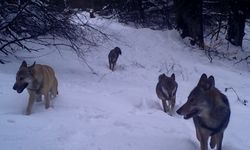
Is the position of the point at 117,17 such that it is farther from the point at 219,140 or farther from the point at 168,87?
the point at 219,140

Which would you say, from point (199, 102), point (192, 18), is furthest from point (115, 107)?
point (192, 18)

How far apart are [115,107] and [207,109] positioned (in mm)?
3418

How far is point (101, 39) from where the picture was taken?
19.6m

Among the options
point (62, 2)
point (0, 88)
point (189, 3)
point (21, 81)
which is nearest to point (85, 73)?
point (62, 2)

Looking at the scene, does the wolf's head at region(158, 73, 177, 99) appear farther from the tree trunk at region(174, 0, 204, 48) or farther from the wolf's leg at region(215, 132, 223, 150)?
the tree trunk at region(174, 0, 204, 48)

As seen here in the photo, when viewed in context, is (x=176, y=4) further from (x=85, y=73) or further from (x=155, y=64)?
(x=85, y=73)

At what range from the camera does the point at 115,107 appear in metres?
10.1

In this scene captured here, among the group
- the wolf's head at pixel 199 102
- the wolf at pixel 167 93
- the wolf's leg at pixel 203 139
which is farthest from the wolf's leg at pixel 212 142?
the wolf at pixel 167 93

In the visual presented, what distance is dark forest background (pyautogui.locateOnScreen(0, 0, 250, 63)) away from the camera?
1416cm

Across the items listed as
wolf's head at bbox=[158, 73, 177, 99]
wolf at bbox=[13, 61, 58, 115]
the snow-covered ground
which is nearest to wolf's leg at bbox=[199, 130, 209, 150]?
the snow-covered ground

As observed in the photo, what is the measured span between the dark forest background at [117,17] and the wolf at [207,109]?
7.50m

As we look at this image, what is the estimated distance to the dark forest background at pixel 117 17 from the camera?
14.2 m

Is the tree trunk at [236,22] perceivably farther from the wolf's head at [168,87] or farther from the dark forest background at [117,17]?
the wolf's head at [168,87]

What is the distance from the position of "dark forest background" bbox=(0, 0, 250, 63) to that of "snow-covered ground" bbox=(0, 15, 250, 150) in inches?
43.8
